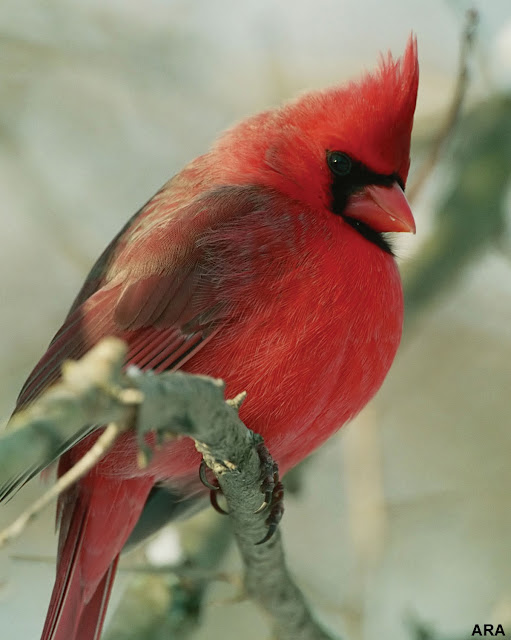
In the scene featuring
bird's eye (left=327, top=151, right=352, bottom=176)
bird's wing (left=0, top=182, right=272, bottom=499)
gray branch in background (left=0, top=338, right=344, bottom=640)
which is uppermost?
gray branch in background (left=0, top=338, right=344, bottom=640)

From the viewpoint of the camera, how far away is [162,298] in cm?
236

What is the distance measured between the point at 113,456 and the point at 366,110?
117 centimetres

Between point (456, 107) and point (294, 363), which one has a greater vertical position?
point (294, 363)

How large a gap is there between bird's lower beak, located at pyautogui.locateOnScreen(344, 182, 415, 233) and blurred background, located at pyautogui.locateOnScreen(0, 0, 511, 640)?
119cm

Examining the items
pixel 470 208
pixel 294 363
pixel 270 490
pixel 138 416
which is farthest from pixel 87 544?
pixel 470 208

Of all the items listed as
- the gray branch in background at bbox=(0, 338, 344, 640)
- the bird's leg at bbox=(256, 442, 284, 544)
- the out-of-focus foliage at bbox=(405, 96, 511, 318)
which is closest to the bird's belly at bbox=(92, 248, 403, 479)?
the bird's leg at bbox=(256, 442, 284, 544)

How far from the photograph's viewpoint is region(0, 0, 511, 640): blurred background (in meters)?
3.93

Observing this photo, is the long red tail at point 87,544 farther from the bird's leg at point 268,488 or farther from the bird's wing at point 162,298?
the bird's wing at point 162,298

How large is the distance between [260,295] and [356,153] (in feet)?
1.88

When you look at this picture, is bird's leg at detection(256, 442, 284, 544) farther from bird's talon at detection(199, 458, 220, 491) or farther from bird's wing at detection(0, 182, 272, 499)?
bird's wing at detection(0, 182, 272, 499)

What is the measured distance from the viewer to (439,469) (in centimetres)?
477

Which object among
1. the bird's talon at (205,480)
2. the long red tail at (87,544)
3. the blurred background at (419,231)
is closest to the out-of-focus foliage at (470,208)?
the blurred background at (419,231)

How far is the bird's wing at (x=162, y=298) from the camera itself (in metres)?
2.30

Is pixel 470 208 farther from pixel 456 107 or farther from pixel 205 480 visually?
pixel 205 480
